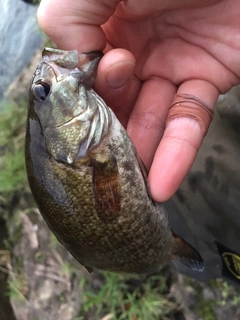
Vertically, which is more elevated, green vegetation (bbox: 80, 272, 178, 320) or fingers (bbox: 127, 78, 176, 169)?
fingers (bbox: 127, 78, 176, 169)

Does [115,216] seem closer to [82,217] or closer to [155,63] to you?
[82,217]

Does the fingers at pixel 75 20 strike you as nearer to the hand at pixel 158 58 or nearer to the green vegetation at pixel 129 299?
the hand at pixel 158 58

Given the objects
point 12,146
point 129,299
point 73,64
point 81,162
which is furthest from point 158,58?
point 12,146

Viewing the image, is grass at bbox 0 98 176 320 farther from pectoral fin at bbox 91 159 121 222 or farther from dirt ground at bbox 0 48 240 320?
pectoral fin at bbox 91 159 121 222

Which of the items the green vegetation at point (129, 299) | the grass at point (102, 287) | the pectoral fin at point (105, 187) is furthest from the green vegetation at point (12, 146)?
the pectoral fin at point (105, 187)

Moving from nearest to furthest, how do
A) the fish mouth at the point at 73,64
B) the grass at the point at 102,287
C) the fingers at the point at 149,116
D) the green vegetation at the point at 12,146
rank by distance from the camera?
the fish mouth at the point at 73,64, the fingers at the point at 149,116, the grass at the point at 102,287, the green vegetation at the point at 12,146

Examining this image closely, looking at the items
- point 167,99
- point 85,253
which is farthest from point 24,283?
point 167,99

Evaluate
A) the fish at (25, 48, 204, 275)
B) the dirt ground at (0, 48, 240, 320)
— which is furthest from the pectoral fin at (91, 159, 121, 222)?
the dirt ground at (0, 48, 240, 320)
